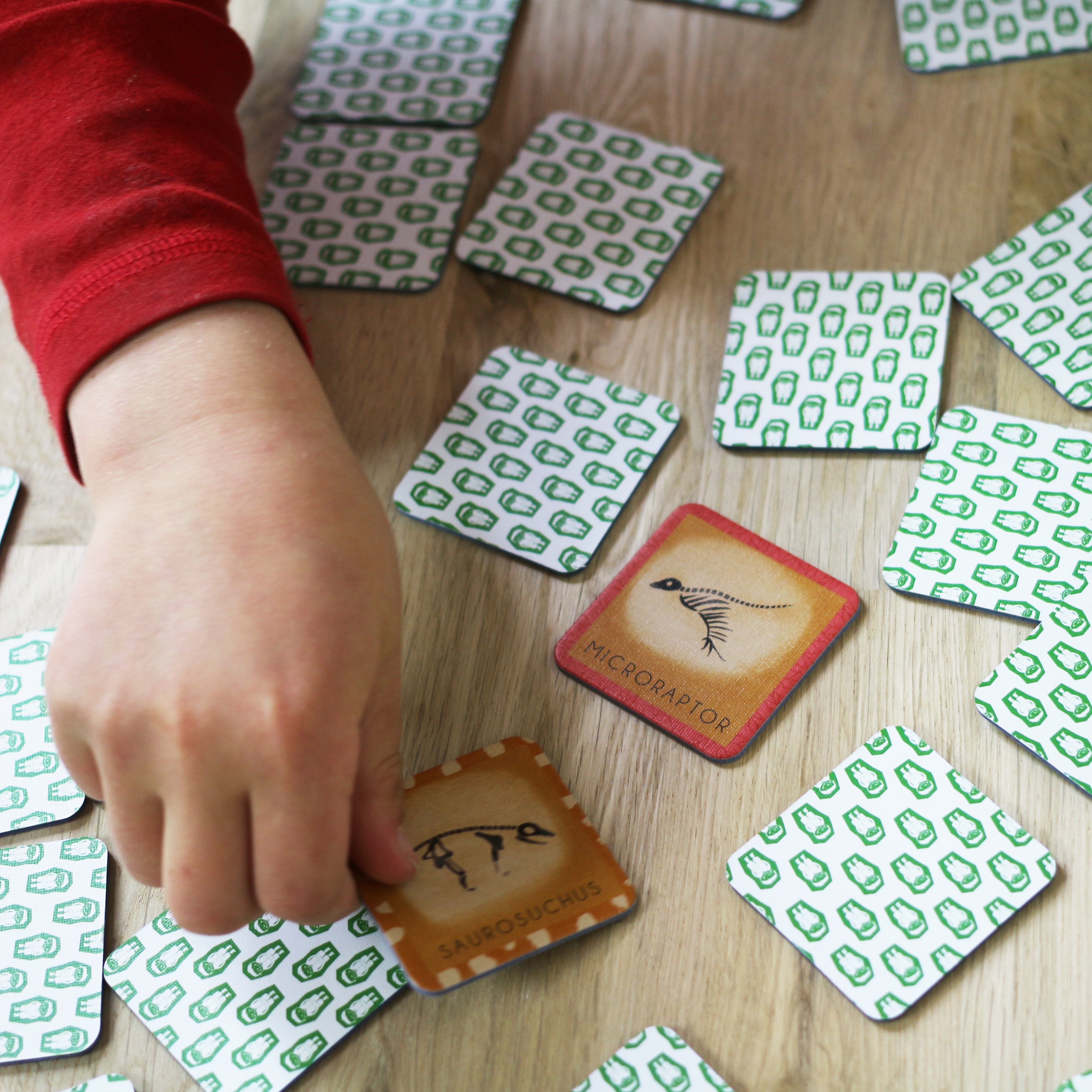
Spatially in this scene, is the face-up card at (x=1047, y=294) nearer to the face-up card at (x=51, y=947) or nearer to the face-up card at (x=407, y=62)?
the face-up card at (x=407, y=62)

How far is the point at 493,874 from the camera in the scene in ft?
2.08

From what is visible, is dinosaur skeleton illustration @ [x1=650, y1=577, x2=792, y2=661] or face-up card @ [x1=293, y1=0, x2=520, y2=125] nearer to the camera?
dinosaur skeleton illustration @ [x1=650, y1=577, x2=792, y2=661]

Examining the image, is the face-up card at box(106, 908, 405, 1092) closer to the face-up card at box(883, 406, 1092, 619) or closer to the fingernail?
the fingernail

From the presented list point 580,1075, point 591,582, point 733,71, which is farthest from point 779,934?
point 733,71

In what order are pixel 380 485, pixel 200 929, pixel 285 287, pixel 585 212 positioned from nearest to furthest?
pixel 200 929, pixel 285 287, pixel 380 485, pixel 585 212

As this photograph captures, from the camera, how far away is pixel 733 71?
40.9 inches

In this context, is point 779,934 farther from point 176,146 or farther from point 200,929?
point 176,146

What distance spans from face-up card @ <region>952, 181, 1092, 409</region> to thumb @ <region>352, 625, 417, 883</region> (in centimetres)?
54

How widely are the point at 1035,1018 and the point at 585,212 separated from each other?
0.70 metres

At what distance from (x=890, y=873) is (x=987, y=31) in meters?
0.82

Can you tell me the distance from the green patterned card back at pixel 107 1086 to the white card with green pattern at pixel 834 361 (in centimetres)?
57

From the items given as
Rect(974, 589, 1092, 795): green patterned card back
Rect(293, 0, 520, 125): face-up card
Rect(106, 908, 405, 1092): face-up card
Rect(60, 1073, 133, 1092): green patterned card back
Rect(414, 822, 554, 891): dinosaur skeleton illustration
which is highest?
Rect(293, 0, 520, 125): face-up card

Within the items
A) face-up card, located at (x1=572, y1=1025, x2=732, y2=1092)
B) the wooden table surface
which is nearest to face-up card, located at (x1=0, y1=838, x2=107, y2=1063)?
the wooden table surface

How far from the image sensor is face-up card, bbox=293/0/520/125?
3.38 ft
